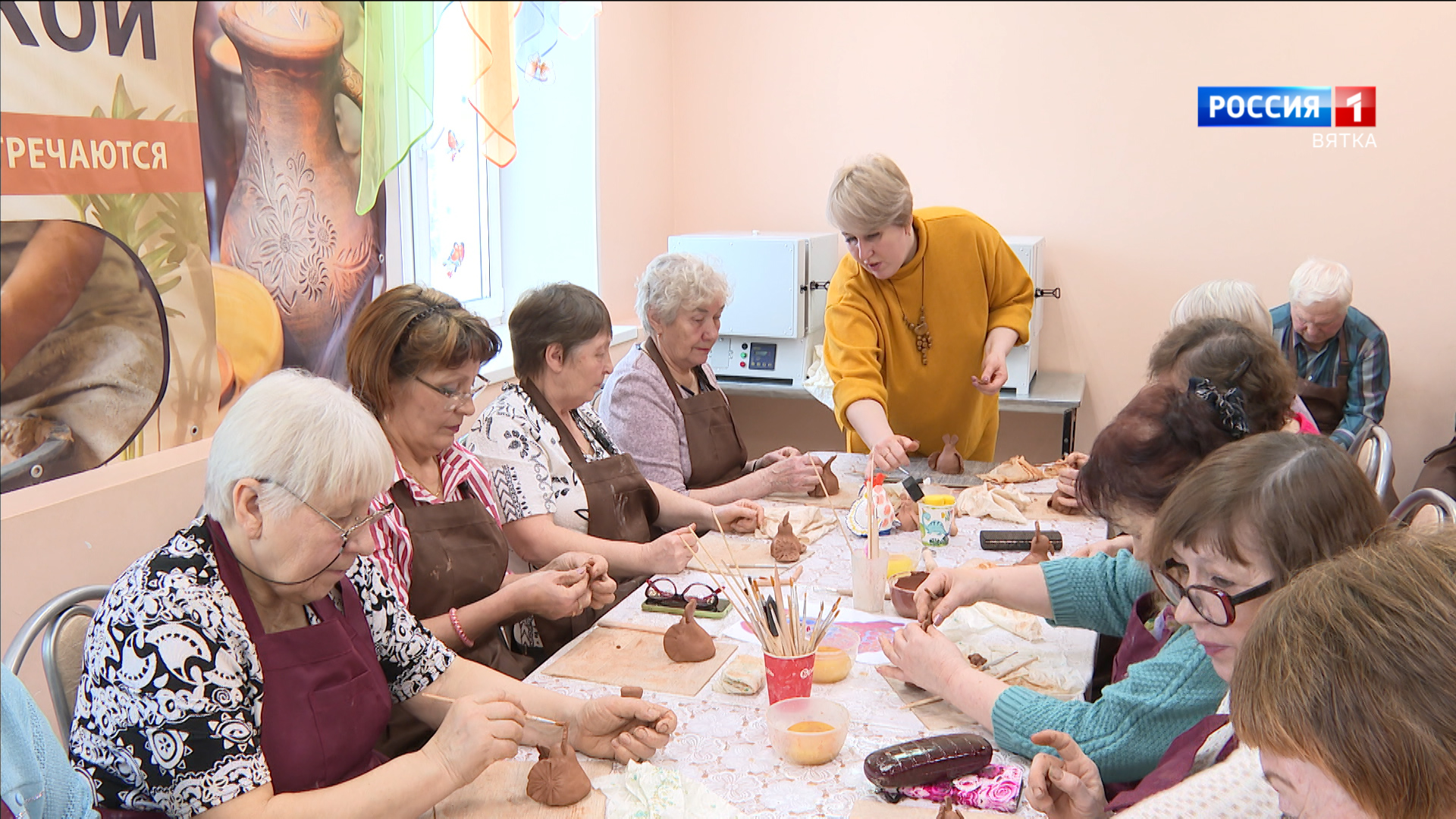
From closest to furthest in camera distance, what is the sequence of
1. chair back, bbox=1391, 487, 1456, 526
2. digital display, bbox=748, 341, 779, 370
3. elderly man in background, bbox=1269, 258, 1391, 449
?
chair back, bbox=1391, 487, 1456, 526 → elderly man in background, bbox=1269, 258, 1391, 449 → digital display, bbox=748, 341, 779, 370

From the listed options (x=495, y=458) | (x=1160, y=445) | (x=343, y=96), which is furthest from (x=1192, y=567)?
(x=343, y=96)

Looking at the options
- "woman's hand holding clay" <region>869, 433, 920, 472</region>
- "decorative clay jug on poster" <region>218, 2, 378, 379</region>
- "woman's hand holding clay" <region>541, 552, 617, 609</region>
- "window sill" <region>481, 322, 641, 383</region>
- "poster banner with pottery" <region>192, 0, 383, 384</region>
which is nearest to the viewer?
"woman's hand holding clay" <region>541, 552, 617, 609</region>

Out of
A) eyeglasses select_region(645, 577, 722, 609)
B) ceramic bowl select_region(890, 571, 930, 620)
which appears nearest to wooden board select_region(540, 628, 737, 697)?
eyeglasses select_region(645, 577, 722, 609)

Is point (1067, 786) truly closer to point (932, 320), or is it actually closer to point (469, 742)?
point (469, 742)

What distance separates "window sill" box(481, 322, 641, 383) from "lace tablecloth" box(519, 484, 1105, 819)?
171 centimetres

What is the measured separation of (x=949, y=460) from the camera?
318 centimetres

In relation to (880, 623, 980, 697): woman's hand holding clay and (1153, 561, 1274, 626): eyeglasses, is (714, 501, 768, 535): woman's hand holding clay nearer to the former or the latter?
(880, 623, 980, 697): woman's hand holding clay

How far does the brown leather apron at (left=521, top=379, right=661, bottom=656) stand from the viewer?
98.0 inches

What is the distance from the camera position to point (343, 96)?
2840 mm

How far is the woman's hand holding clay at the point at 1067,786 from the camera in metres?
1.39

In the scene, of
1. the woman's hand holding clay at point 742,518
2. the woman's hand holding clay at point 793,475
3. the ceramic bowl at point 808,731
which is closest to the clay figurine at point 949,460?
the woman's hand holding clay at point 793,475

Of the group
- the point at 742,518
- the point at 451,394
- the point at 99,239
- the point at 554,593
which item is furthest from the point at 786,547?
the point at 99,239

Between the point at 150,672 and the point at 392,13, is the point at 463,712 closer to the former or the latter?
the point at 150,672

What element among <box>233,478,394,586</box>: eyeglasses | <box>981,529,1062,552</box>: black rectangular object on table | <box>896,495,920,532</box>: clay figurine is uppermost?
<box>233,478,394,586</box>: eyeglasses
